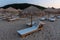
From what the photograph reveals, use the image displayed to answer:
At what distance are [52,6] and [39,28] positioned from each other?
16.0ft

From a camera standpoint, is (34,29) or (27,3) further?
(27,3)

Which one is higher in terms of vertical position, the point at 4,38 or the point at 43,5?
the point at 43,5

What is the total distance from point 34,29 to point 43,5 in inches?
197

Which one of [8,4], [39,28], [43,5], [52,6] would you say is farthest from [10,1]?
[39,28]

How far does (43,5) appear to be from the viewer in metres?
9.73

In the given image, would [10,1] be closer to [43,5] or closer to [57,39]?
[43,5]

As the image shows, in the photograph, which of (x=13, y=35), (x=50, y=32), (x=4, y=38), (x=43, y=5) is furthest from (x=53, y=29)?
(x=43, y=5)

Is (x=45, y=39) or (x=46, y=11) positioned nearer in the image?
(x=45, y=39)

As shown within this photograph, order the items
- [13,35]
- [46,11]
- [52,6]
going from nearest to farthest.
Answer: [13,35], [46,11], [52,6]

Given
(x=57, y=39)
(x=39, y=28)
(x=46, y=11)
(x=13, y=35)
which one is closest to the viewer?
(x=57, y=39)

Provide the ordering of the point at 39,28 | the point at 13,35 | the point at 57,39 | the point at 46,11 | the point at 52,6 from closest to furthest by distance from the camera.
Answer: the point at 57,39 → the point at 13,35 → the point at 39,28 → the point at 46,11 → the point at 52,6

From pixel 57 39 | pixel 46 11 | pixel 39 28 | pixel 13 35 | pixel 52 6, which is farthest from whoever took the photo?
pixel 52 6

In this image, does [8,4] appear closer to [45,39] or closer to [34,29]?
[34,29]

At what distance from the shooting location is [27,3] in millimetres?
9828
